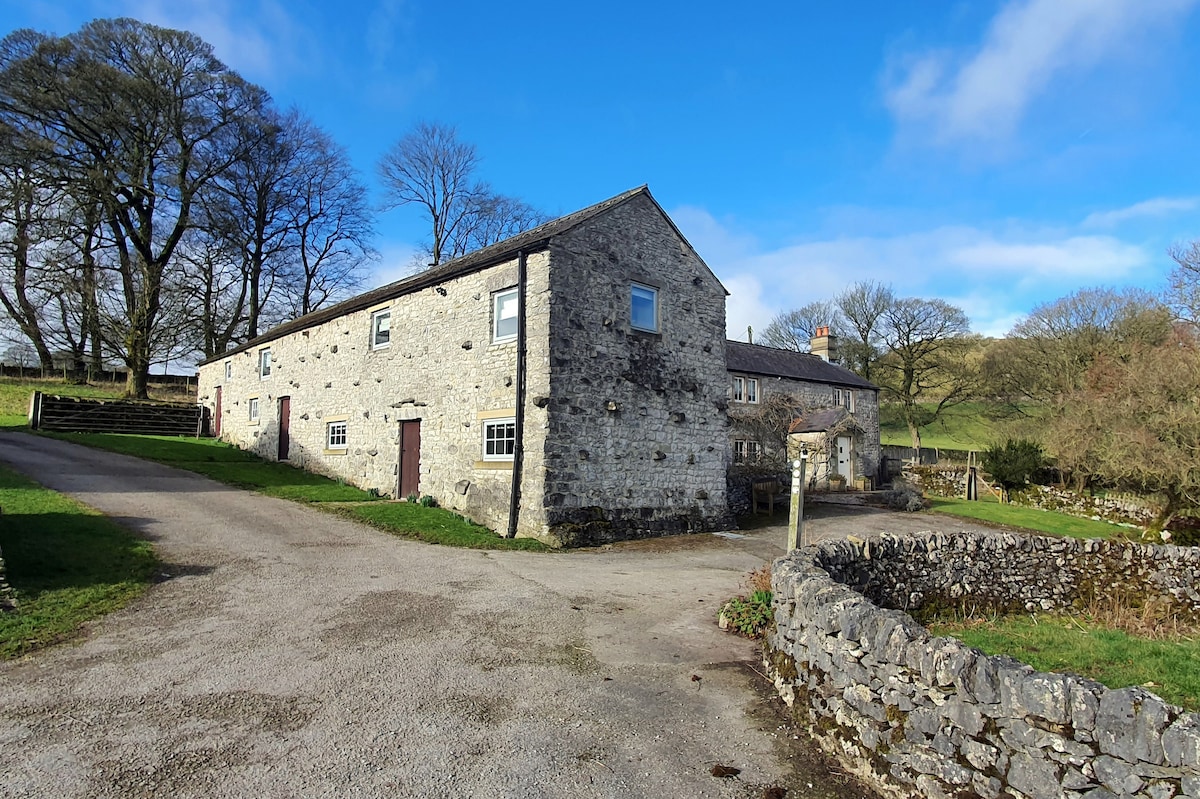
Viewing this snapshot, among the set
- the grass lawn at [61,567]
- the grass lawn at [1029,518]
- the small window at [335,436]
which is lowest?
the grass lawn at [1029,518]

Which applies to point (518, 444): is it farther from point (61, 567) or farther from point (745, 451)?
point (745, 451)

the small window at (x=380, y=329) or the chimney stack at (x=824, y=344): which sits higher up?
the chimney stack at (x=824, y=344)

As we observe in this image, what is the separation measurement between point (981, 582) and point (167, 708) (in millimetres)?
10142

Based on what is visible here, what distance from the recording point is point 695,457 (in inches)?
666

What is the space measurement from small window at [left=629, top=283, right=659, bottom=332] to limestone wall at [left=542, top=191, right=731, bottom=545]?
0.56ft

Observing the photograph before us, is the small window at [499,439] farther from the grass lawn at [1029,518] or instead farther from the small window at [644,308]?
the grass lawn at [1029,518]

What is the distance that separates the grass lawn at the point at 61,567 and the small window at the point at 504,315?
26.2ft

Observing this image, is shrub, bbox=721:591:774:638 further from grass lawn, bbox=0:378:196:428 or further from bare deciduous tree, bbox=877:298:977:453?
bare deciduous tree, bbox=877:298:977:453

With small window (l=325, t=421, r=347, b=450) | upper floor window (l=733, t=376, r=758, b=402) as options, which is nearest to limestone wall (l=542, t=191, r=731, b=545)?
small window (l=325, t=421, r=347, b=450)

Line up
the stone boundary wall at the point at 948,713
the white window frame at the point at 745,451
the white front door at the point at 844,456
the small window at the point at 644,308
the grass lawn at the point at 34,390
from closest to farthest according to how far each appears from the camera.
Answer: the stone boundary wall at the point at 948,713
the small window at the point at 644,308
the grass lawn at the point at 34,390
the white window frame at the point at 745,451
the white front door at the point at 844,456

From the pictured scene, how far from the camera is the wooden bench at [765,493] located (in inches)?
816

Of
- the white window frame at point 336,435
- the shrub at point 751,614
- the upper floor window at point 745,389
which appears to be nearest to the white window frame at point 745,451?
the upper floor window at point 745,389

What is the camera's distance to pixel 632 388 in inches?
618

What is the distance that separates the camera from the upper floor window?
31.7m
